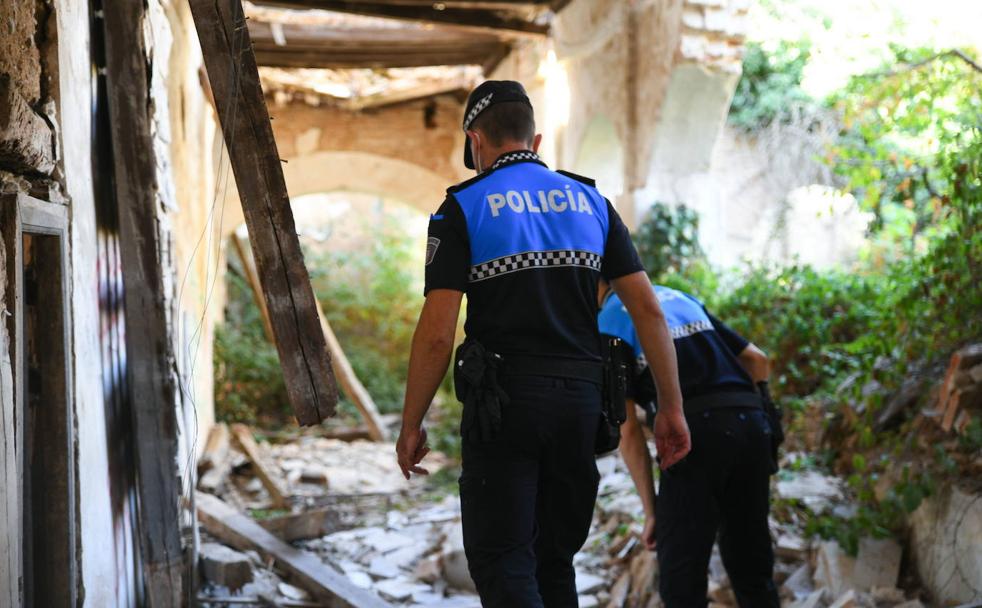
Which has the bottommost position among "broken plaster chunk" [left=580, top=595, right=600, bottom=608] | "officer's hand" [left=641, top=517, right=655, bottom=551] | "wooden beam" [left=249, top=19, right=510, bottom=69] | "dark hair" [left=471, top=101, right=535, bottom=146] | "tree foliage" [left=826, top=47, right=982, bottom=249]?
"broken plaster chunk" [left=580, top=595, right=600, bottom=608]

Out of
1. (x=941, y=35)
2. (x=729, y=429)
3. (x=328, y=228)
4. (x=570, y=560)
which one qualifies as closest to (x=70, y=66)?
(x=570, y=560)

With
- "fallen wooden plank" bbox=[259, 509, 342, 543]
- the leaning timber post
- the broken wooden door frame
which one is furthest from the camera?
"fallen wooden plank" bbox=[259, 509, 342, 543]

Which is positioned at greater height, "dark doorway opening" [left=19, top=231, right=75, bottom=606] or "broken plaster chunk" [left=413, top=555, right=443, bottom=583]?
"dark doorway opening" [left=19, top=231, right=75, bottom=606]

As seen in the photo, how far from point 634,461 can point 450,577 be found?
2102 mm

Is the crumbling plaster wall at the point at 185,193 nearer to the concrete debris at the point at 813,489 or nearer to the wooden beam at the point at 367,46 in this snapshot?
the wooden beam at the point at 367,46

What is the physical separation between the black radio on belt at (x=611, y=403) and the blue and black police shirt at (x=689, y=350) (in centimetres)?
34

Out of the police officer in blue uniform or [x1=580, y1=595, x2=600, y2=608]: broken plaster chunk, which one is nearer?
the police officer in blue uniform

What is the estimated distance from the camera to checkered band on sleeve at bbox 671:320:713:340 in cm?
324

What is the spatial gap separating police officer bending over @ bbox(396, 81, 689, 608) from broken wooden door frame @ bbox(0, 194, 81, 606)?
887 mm

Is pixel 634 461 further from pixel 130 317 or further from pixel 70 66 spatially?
pixel 70 66

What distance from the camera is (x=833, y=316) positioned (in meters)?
6.26

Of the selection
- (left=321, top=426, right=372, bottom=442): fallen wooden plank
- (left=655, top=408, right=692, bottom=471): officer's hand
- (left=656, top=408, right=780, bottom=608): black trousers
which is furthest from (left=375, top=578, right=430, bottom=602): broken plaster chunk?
(left=321, top=426, right=372, bottom=442): fallen wooden plank

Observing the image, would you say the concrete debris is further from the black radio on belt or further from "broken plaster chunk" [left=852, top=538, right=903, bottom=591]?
the black radio on belt

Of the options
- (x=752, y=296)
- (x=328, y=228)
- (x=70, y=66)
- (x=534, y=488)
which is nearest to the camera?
(x=534, y=488)
